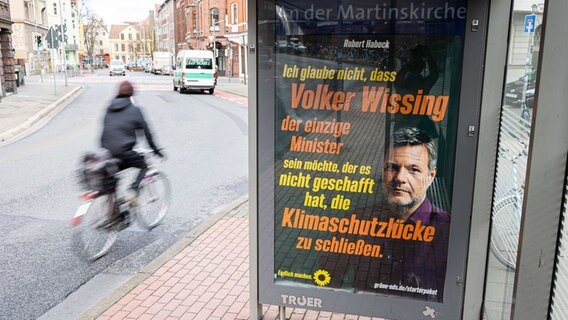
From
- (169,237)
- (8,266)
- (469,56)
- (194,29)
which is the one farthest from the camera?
(194,29)

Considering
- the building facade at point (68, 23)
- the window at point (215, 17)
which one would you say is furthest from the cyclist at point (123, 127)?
the building facade at point (68, 23)

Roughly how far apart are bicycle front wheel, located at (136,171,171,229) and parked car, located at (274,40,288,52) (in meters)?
3.63

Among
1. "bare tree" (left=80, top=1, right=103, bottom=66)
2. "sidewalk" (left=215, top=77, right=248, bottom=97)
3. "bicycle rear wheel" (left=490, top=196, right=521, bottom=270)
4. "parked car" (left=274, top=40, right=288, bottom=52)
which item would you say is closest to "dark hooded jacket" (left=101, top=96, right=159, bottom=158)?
"parked car" (left=274, top=40, right=288, bottom=52)

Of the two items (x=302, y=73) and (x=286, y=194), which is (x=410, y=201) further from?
(x=302, y=73)

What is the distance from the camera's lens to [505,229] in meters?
3.41

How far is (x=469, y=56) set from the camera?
9.64ft

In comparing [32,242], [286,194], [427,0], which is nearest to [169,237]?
[32,242]

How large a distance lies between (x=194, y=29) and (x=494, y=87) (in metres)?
75.4

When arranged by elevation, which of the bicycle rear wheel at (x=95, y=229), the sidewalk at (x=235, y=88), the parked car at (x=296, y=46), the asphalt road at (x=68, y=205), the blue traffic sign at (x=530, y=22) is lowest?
the sidewalk at (x=235, y=88)

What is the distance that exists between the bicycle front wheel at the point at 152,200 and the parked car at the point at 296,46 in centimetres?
369

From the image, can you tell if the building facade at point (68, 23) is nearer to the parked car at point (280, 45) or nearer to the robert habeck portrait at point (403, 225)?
the parked car at point (280, 45)

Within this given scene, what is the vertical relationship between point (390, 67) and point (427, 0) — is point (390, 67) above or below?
below

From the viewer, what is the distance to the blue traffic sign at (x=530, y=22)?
294 cm

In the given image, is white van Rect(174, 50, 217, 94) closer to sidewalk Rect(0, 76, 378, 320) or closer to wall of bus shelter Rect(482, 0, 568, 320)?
sidewalk Rect(0, 76, 378, 320)
